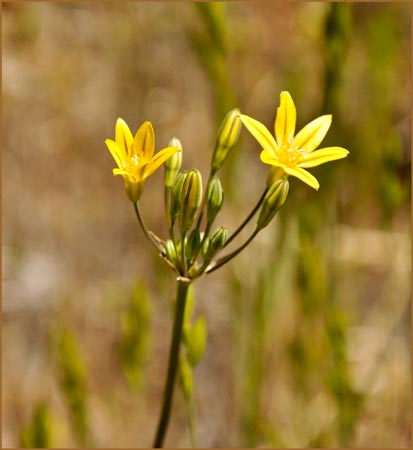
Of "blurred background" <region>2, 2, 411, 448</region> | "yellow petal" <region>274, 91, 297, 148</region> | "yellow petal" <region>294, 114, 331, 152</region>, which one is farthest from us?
"blurred background" <region>2, 2, 411, 448</region>

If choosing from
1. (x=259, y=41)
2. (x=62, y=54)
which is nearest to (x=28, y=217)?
(x=62, y=54)

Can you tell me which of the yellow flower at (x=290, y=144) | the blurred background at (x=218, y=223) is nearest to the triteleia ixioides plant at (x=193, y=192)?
the yellow flower at (x=290, y=144)

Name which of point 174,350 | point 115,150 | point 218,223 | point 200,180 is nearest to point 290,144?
point 200,180

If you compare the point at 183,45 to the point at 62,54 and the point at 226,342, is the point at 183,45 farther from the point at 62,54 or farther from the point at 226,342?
the point at 226,342

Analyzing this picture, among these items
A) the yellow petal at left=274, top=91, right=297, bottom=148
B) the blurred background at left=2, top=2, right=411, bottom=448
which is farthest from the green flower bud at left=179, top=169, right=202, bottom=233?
the blurred background at left=2, top=2, right=411, bottom=448

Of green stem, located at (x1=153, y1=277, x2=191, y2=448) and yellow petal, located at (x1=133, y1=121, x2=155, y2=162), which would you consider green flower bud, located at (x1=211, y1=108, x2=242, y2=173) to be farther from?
green stem, located at (x1=153, y1=277, x2=191, y2=448)

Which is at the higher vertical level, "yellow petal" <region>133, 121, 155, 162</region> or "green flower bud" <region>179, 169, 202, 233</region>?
"yellow petal" <region>133, 121, 155, 162</region>

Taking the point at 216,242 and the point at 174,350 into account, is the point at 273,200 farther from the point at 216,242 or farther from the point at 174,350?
the point at 174,350

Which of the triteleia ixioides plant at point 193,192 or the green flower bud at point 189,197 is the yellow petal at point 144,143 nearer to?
the triteleia ixioides plant at point 193,192
